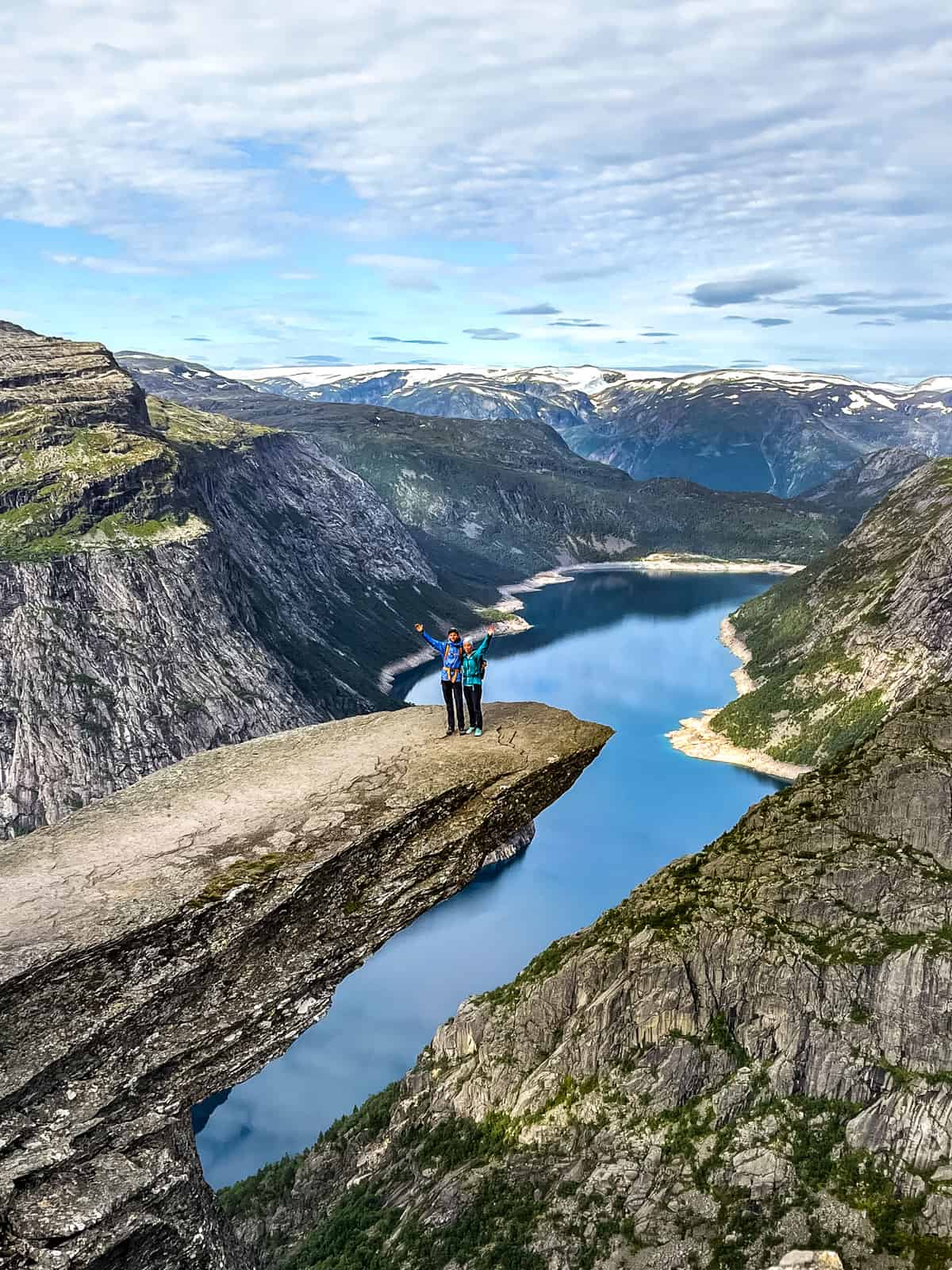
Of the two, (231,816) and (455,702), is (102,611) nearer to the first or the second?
(455,702)

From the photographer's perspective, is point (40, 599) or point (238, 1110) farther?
point (40, 599)

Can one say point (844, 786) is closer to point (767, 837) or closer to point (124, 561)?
point (767, 837)

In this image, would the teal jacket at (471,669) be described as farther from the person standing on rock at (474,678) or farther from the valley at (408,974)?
the valley at (408,974)

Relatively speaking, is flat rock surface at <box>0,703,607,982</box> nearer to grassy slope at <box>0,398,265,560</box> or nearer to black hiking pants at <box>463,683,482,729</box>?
black hiking pants at <box>463,683,482,729</box>

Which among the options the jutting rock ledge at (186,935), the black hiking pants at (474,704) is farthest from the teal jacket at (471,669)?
the jutting rock ledge at (186,935)

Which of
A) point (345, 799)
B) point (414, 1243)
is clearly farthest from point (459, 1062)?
point (345, 799)

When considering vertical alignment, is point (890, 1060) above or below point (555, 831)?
above

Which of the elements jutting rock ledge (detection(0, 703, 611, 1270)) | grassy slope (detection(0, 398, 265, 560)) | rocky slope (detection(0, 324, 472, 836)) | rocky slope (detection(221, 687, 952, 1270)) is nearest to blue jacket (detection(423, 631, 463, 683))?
jutting rock ledge (detection(0, 703, 611, 1270))
